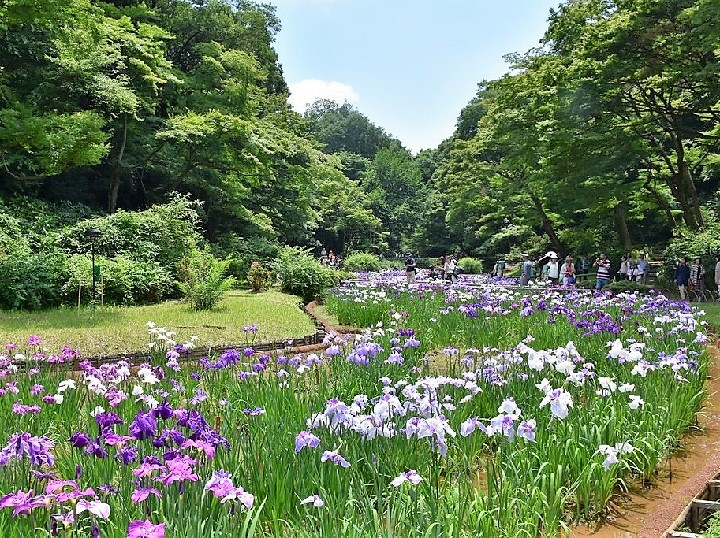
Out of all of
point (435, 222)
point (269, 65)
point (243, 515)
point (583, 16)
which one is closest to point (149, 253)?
point (243, 515)

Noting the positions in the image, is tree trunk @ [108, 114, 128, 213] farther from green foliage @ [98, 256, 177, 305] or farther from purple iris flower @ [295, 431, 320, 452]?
purple iris flower @ [295, 431, 320, 452]

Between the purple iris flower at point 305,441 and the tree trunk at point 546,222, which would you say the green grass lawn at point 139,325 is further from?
the tree trunk at point 546,222

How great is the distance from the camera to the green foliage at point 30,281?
11.2 meters

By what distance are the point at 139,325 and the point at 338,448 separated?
747 centimetres

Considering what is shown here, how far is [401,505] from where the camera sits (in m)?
2.30

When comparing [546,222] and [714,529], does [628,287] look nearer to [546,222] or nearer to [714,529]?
[546,222]

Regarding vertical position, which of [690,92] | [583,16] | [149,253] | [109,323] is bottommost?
[109,323]

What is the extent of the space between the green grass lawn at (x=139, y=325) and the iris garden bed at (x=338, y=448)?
10.1 feet

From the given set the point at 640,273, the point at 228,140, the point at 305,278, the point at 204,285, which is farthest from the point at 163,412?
the point at 640,273

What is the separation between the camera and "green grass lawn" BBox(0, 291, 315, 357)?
7.93m

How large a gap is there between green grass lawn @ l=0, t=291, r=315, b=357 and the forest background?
148cm

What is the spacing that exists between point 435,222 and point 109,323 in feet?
117

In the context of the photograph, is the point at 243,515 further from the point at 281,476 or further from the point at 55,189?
the point at 55,189

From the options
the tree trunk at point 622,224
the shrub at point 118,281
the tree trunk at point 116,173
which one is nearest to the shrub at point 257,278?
the shrub at point 118,281
